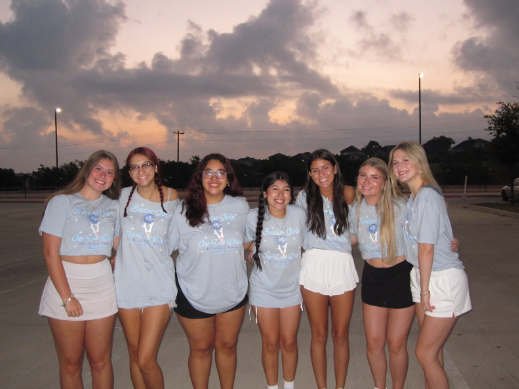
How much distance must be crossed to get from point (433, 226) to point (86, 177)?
244 centimetres

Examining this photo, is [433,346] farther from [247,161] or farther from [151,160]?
[247,161]

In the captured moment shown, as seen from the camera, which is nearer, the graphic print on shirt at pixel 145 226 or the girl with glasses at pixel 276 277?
the graphic print on shirt at pixel 145 226

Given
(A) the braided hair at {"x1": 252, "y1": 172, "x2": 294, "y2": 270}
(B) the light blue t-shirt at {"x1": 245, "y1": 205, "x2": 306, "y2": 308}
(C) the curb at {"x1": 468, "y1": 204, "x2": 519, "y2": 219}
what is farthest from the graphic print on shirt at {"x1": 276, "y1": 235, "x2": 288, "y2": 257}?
(C) the curb at {"x1": 468, "y1": 204, "x2": 519, "y2": 219}

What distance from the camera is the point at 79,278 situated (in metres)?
2.79

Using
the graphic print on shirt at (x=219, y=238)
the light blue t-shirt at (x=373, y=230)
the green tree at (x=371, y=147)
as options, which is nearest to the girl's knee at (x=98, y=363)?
the graphic print on shirt at (x=219, y=238)

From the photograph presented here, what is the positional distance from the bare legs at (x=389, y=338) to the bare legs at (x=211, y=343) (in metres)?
1.02

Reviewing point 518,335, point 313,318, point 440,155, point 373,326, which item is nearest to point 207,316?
point 313,318

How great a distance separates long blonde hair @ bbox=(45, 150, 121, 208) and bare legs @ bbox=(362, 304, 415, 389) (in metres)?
2.14

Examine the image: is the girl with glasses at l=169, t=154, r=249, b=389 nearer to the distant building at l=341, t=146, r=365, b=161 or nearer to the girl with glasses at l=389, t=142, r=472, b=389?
the girl with glasses at l=389, t=142, r=472, b=389

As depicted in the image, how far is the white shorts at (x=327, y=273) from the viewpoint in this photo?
3.16 metres

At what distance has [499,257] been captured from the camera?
8453 millimetres

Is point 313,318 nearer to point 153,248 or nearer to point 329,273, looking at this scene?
point 329,273

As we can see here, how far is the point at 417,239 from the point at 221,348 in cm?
162

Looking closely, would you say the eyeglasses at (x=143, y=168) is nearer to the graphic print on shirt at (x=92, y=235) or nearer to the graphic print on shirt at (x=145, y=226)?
the graphic print on shirt at (x=145, y=226)
